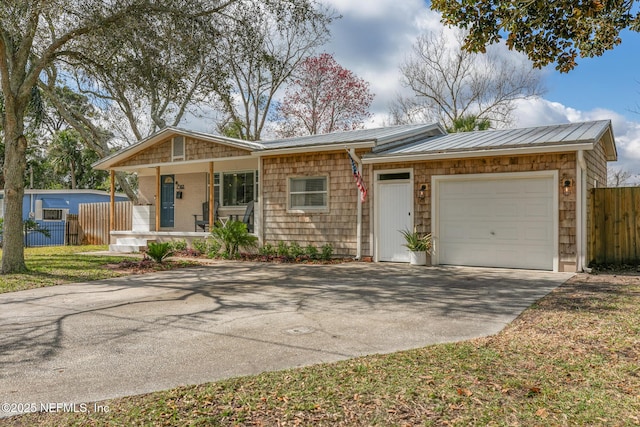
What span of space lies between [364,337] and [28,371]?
9.93 feet

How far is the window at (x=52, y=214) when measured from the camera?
77.2 feet

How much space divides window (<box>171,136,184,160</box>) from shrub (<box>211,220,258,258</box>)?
134 inches

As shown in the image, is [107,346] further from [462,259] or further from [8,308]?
[462,259]

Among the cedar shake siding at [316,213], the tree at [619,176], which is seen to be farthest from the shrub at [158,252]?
the tree at [619,176]

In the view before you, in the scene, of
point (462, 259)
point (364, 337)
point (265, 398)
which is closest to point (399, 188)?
point (462, 259)

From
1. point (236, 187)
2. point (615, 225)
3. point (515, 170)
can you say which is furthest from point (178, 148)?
Answer: point (615, 225)

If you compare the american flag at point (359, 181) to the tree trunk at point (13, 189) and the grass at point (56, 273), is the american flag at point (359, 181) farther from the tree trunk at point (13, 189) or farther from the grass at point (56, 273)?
the tree trunk at point (13, 189)

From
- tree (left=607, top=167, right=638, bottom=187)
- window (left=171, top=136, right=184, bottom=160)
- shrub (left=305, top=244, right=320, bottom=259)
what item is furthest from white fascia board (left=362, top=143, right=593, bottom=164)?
tree (left=607, top=167, right=638, bottom=187)

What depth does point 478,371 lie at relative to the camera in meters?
3.65

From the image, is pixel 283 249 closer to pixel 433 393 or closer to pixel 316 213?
pixel 316 213

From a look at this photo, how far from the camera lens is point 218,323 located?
5484 millimetres

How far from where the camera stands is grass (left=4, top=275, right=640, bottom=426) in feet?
9.50

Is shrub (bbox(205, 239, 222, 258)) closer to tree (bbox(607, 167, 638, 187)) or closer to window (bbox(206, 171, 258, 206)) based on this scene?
window (bbox(206, 171, 258, 206))

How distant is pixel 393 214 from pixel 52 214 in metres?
19.7
